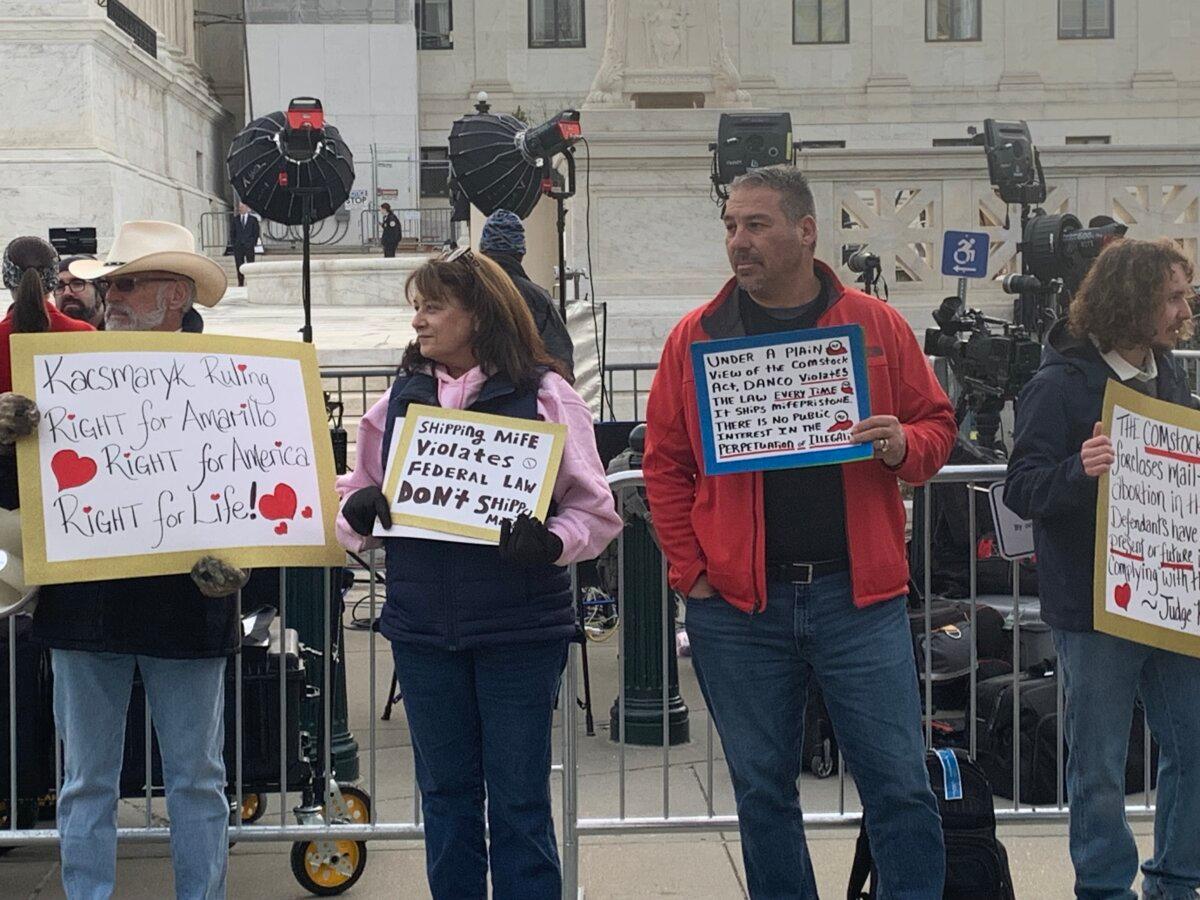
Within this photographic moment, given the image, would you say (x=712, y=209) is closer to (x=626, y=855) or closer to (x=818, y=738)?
(x=818, y=738)

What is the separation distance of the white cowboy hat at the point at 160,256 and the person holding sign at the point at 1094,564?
2257mm

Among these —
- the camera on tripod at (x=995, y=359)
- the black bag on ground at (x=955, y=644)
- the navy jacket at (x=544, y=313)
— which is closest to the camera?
the black bag on ground at (x=955, y=644)

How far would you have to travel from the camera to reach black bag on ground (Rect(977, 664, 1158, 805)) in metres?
6.06

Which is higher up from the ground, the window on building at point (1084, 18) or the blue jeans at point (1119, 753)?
the window on building at point (1084, 18)

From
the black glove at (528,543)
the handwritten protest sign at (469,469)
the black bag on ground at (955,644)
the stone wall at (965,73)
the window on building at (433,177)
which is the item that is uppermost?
the stone wall at (965,73)

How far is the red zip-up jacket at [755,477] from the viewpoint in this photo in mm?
4242

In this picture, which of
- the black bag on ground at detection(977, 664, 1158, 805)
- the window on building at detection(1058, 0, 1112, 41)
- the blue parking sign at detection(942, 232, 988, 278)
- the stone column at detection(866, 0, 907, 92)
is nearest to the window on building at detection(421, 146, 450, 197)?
the stone column at detection(866, 0, 907, 92)

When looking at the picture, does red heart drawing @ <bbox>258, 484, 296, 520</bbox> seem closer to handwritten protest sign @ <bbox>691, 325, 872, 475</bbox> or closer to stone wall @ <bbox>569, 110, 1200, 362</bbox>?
handwritten protest sign @ <bbox>691, 325, 872, 475</bbox>

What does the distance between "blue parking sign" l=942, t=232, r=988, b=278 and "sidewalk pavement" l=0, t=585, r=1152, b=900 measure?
21.8ft

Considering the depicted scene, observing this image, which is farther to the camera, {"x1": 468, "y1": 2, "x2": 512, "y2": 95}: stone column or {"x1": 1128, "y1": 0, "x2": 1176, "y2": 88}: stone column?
{"x1": 468, "y1": 2, "x2": 512, "y2": 95}: stone column

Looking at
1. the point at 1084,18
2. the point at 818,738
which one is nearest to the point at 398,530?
the point at 818,738

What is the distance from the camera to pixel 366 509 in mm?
4441

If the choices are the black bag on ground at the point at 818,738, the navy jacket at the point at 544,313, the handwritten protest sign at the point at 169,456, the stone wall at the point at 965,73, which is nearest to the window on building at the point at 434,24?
the stone wall at the point at 965,73

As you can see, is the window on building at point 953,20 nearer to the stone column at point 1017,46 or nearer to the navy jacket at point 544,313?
the stone column at point 1017,46
